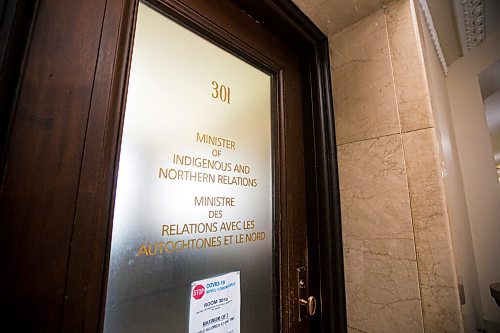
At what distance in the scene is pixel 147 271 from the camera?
22.2 inches

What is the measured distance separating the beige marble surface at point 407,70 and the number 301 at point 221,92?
25.7 inches

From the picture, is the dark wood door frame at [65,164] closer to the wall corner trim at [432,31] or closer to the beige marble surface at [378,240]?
the beige marble surface at [378,240]

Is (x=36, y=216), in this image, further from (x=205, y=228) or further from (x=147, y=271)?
(x=205, y=228)

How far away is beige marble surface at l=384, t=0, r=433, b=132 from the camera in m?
0.84

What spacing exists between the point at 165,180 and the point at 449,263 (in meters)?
0.90

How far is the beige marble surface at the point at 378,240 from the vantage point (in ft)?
2.67

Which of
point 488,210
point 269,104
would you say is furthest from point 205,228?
point 488,210

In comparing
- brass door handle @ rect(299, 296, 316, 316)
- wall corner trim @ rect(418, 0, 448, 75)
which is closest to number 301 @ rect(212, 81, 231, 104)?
brass door handle @ rect(299, 296, 316, 316)

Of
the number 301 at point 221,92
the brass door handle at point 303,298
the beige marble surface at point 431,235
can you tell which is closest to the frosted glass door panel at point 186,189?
the number 301 at point 221,92

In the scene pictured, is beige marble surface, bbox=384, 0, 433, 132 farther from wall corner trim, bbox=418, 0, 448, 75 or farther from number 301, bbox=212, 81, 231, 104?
number 301, bbox=212, 81, 231, 104

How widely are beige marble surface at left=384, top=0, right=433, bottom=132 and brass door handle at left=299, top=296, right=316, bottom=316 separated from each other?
740mm

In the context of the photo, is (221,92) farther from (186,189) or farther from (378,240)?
(378,240)

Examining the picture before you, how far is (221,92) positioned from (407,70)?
28.2 inches

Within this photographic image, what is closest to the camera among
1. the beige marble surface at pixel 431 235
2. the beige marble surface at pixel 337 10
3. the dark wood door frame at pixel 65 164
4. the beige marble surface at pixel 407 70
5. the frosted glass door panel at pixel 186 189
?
the dark wood door frame at pixel 65 164
